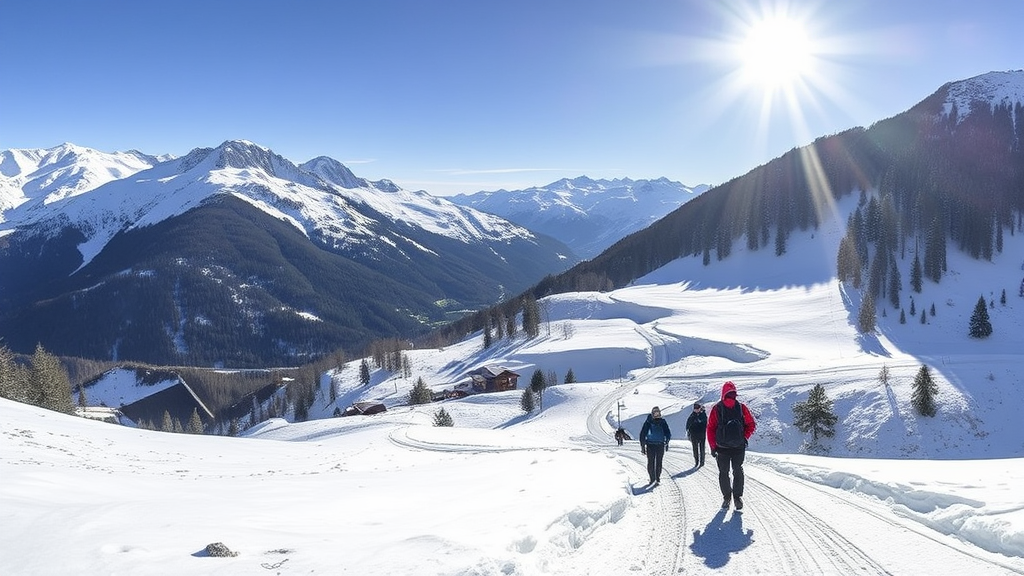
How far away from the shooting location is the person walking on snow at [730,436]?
11133mm

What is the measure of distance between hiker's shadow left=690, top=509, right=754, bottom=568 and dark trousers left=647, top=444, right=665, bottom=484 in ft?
11.9

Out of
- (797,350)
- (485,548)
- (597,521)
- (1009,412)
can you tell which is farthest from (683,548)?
(797,350)

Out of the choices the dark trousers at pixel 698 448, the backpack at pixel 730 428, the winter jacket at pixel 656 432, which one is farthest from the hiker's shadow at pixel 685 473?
the backpack at pixel 730 428

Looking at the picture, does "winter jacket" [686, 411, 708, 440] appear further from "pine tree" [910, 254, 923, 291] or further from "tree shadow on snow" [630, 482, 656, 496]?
"pine tree" [910, 254, 923, 291]

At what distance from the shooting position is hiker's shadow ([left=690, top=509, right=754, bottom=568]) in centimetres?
874

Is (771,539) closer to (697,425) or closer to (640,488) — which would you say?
(640,488)

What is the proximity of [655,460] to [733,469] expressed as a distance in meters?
3.69

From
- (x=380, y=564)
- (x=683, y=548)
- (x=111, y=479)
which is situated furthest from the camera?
(x=111, y=479)

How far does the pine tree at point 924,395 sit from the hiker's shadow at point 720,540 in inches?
1644

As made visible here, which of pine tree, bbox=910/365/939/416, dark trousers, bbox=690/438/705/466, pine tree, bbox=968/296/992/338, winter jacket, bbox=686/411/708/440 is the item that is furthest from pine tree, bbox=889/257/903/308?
winter jacket, bbox=686/411/708/440

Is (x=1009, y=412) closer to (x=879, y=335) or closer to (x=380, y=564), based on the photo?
(x=380, y=564)

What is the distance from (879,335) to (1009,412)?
60.4m

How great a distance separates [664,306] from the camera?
121 m

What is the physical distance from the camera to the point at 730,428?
11172 millimetres
